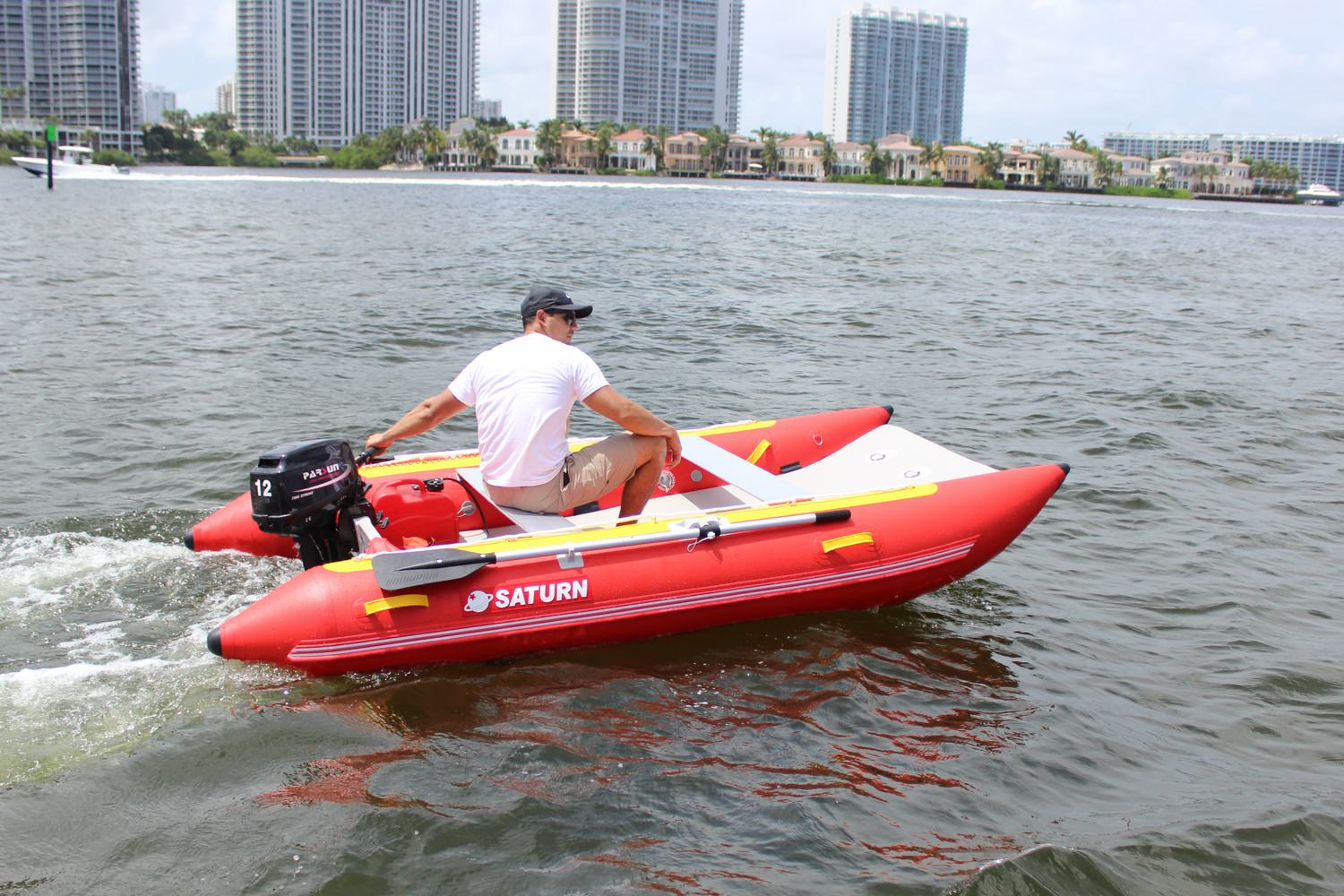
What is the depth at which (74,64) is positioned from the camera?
149 meters

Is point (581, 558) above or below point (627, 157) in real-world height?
below

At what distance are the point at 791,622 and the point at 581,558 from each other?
1.42m

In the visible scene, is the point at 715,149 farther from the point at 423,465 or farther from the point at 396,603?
the point at 396,603

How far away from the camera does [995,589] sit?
736 centimetres

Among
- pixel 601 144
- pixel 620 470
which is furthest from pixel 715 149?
pixel 620 470

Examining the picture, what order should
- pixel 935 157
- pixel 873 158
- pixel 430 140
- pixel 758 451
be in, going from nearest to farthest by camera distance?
pixel 758 451 < pixel 430 140 < pixel 935 157 < pixel 873 158

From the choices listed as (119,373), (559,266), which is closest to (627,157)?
(559,266)

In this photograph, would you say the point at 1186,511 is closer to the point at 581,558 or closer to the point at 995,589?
the point at 995,589

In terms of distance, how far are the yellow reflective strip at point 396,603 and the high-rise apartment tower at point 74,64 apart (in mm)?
155441

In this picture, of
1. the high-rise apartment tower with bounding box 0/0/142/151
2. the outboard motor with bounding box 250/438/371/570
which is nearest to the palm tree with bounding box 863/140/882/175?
the high-rise apartment tower with bounding box 0/0/142/151

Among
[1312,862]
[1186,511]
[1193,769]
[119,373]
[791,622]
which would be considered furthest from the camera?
[119,373]

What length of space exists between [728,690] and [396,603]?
1708 mm

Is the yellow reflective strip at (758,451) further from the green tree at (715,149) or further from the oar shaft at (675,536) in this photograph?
the green tree at (715,149)

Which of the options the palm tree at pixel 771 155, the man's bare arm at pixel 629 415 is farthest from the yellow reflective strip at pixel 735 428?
the palm tree at pixel 771 155
